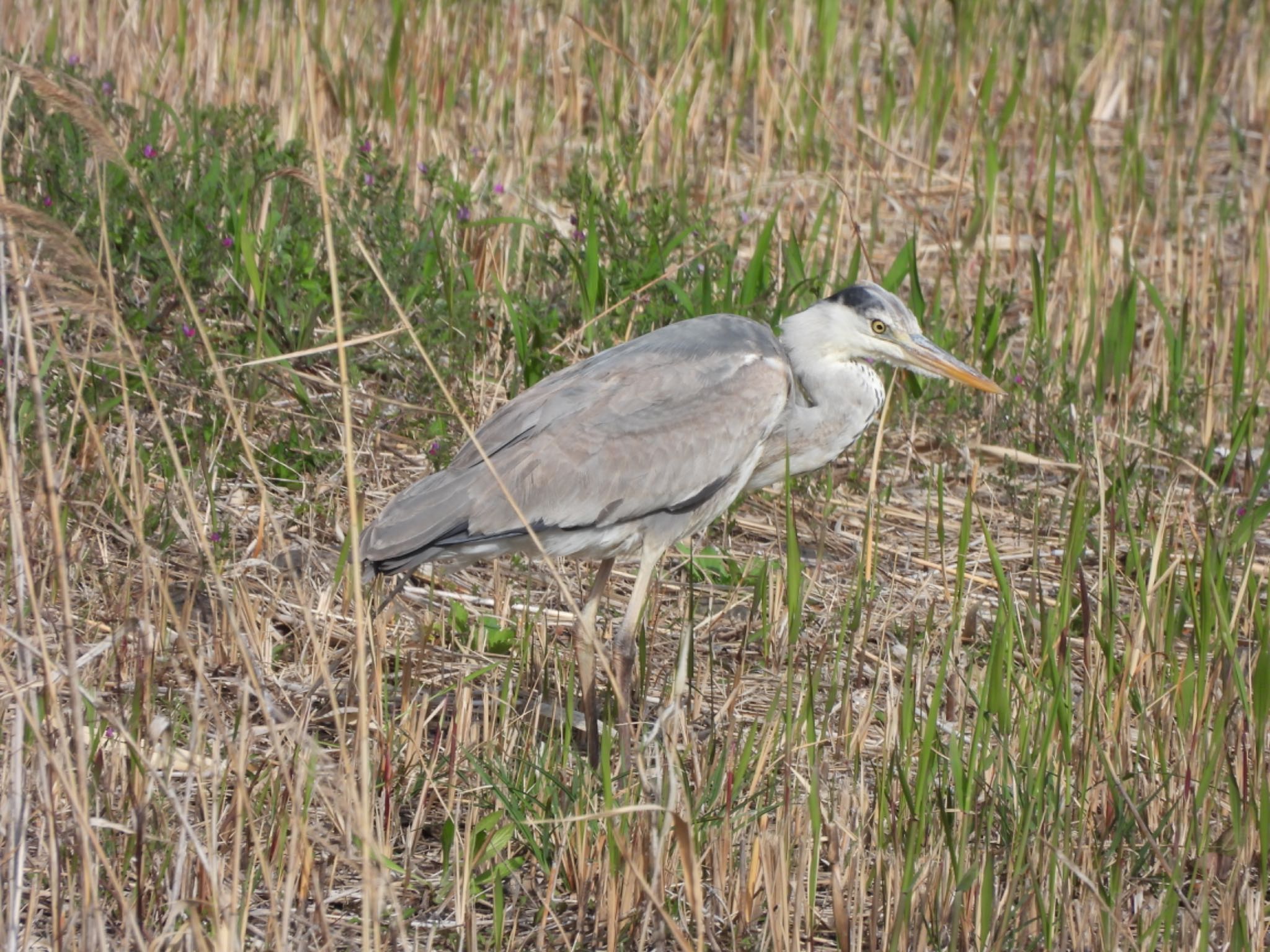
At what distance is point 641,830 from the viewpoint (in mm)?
2924

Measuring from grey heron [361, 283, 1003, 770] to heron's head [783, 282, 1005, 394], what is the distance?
0.60ft

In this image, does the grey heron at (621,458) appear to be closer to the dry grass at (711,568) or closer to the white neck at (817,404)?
the white neck at (817,404)

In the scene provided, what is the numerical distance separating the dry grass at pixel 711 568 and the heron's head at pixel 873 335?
33cm

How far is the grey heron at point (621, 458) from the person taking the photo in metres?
3.93

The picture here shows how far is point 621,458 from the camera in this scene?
412cm

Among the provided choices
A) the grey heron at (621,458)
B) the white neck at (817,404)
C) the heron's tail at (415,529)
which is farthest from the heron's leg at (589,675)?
the white neck at (817,404)

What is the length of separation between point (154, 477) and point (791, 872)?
2297 mm

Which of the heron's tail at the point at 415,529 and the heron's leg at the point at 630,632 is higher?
the heron's tail at the point at 415,529

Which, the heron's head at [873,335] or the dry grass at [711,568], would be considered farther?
the heron's head at [873,335]

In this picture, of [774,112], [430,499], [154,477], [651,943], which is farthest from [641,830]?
[774,112]

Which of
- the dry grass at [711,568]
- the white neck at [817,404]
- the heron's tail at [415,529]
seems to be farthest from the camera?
the white neck at [817,404]

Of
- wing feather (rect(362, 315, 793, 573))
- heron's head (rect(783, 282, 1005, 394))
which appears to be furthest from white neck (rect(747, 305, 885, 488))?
wing feather (rect(362, 315, 793, 573))

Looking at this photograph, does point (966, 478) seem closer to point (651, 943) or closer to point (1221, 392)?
point (1221, 392)

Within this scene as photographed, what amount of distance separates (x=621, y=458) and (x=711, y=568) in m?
0.77
